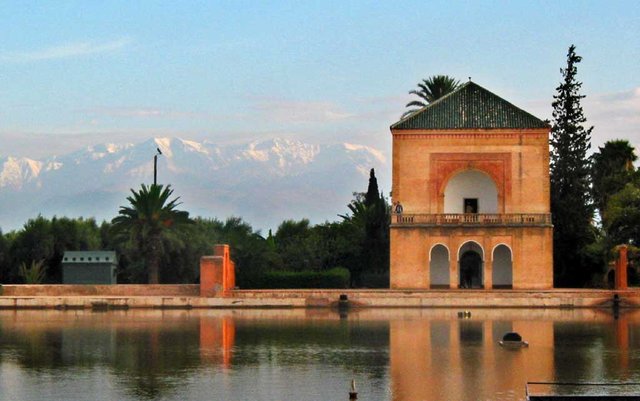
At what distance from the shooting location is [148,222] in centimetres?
4791

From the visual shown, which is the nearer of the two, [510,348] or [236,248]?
[510,348]

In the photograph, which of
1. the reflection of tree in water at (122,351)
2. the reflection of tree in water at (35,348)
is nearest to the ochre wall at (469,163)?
the reflection of tree in water at (122,351)

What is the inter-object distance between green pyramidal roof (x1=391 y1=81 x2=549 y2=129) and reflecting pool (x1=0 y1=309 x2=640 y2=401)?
1101 cm

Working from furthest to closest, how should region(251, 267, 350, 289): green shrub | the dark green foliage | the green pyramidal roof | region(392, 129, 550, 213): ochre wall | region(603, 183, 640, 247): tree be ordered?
the dark green foliage
the green pyramidal roof
region(392, 129, 550, 213): ochre wall
region(251, 267, 350, 289): green shrub
region(603, 183, 640, 247): tree

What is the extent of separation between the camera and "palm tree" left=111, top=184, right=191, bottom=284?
47750mm

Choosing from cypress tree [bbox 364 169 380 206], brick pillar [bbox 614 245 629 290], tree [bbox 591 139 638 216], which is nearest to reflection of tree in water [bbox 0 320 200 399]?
brick pillar [bbox 614 245 629 290]

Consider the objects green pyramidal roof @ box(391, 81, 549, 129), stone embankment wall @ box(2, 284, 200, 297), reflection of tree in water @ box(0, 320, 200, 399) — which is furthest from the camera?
green pyramidal roof @ box(391, 81, 549, 129)

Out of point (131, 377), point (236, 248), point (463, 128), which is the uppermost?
point (463, 128)

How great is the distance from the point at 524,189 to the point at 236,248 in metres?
11.4

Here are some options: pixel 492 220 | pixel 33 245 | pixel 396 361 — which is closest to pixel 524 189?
pixel 492 220

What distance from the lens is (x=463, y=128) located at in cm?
4862

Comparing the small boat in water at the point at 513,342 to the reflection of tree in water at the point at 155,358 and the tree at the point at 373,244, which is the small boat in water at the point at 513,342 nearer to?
the reflection of tree in water at the point at 155,358

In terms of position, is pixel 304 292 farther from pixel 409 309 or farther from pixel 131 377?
pixel 131 377

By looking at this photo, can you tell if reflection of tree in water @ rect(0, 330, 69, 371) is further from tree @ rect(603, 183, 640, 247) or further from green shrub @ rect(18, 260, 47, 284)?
tree @ rect(603, 183, 640, 247)
